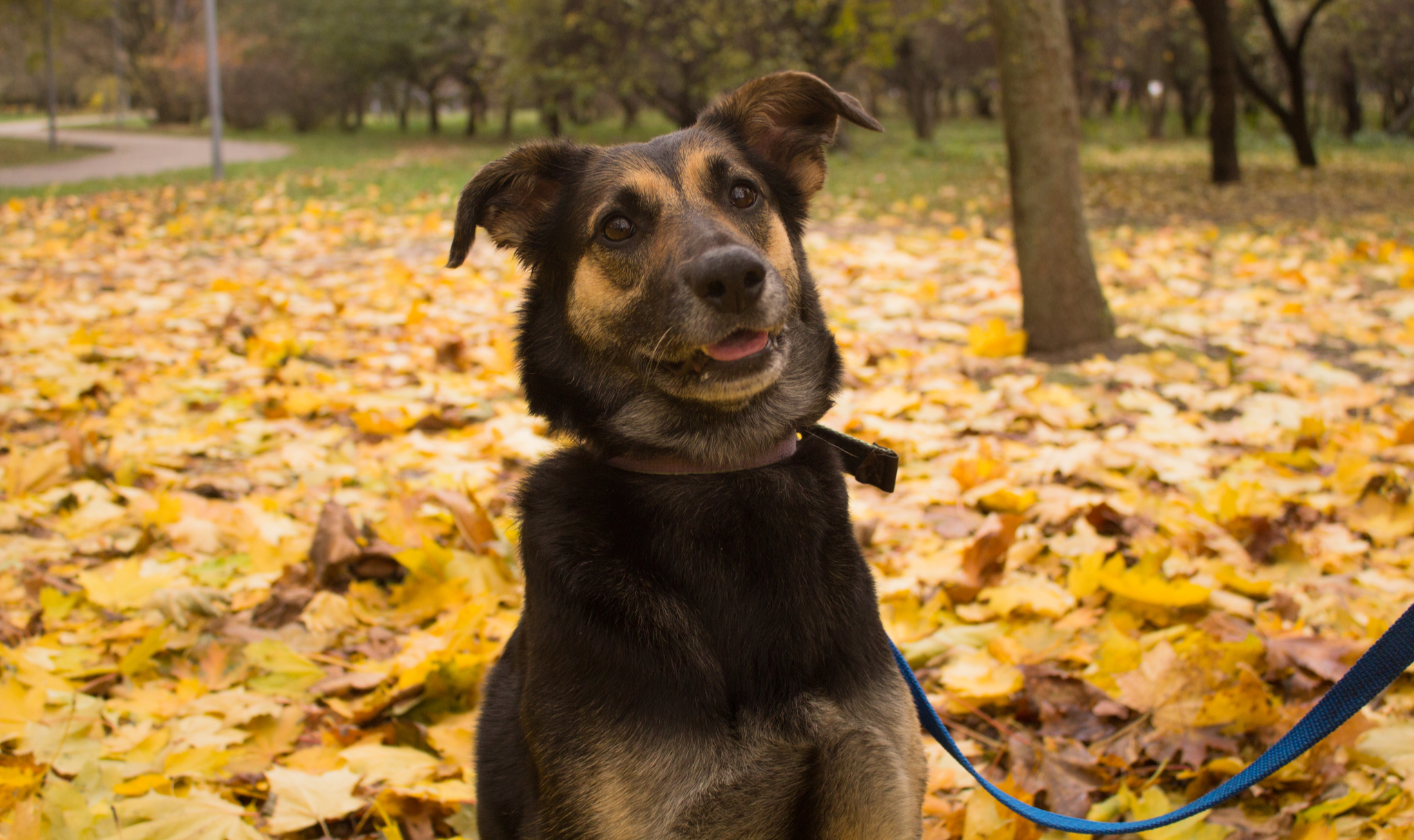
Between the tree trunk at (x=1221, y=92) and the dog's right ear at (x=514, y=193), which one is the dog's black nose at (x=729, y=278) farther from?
the tree trunk at (x=1221, y=92)

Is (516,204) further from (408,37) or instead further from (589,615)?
(408,37)

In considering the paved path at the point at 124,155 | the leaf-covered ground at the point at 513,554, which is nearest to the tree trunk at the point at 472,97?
the paved path at the point at 124,155

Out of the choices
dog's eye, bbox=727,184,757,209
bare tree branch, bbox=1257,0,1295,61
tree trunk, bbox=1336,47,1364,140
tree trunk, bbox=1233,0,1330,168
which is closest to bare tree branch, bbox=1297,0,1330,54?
tree trunk, bbox=1233,0,1330,168

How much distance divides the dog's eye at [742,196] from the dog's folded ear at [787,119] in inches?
10.2

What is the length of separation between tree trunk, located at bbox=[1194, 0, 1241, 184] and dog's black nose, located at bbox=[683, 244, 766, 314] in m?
17.7

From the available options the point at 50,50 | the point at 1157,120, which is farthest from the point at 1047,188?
the point at 1157,120

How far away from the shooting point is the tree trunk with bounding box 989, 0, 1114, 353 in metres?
6.22

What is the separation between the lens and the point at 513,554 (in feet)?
12.5

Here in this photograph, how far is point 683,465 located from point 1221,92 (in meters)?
18.5

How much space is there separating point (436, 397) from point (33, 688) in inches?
121

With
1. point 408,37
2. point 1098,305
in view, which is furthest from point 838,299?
point 408,37

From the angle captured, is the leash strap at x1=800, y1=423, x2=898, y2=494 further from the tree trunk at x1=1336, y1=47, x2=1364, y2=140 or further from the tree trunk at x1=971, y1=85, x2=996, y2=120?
the tree trunk at x1=971, y1=85, x2=996, y2=120

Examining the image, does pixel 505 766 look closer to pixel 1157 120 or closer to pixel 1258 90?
pixel 1258 90

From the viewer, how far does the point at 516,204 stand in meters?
2.91
